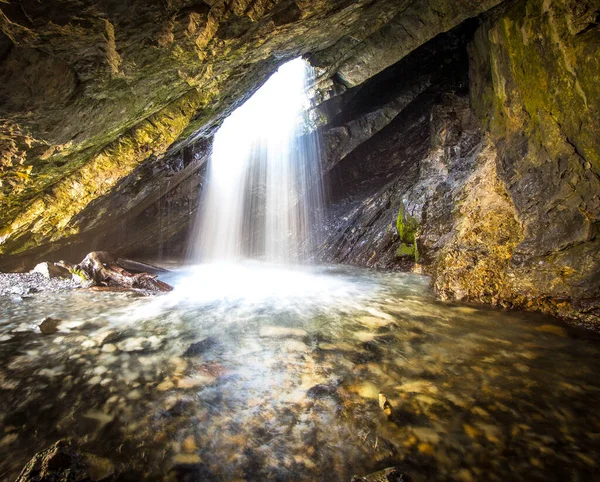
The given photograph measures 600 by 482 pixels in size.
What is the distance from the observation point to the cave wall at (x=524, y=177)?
4.19 m

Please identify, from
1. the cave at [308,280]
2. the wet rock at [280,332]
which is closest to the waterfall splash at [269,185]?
Result: the cave at [308,280]

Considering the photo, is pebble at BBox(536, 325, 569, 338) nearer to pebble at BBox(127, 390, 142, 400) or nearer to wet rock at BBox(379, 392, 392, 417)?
wet rock at BBox(379, 392, 392, 417)

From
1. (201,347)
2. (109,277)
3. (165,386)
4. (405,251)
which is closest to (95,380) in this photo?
(165,386)

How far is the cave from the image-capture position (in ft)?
7.04

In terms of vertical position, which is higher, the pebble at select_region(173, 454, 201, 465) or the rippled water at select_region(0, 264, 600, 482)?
the rippled water at select_region(0, 264, 600, 482)

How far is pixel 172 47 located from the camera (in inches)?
171

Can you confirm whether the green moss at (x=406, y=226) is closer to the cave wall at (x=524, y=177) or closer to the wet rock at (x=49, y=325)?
the cave wall at (x=524, y=177)

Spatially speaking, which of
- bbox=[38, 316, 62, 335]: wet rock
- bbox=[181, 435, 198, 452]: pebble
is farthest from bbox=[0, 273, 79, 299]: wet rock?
bbox=[181, 435, 198, 452]: pebble

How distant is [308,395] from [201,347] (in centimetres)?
174

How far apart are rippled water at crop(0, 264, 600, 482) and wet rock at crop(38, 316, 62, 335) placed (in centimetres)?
13

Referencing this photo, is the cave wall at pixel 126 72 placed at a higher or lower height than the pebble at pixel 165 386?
higher

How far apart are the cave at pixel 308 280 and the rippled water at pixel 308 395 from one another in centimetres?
2

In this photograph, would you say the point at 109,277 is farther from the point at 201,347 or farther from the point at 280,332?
the point at 280,332

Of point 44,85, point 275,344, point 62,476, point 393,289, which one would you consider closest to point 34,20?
point 44,85
